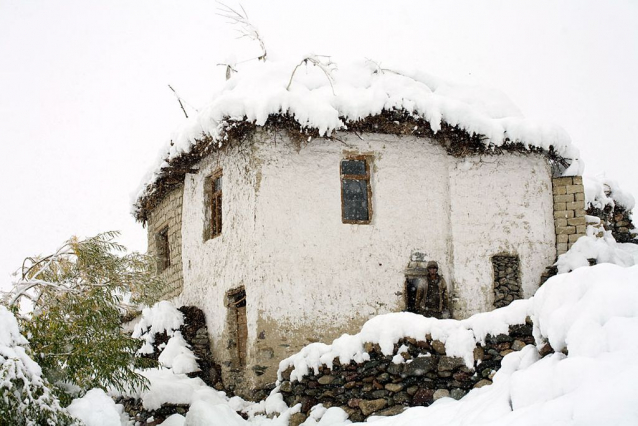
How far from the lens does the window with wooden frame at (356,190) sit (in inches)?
429

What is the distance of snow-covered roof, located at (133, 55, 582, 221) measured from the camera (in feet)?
33.2

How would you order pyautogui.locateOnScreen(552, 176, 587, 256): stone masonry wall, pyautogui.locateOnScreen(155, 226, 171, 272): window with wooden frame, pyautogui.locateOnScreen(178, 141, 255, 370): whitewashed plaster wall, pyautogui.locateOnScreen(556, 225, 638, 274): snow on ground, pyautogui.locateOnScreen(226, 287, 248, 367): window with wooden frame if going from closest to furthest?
pyautogui.locateOnScreen(178, 141, 255, 370): whitewashed plaster wall < pyautogui.locateOnScreen(226, 287, 248, 367): window with wooden frame < pyautogui.locateOnScreen(556, 225, 638, 274): snow on ground < pyautogui.locateOnScreen(552, 176, 587, 256): stone masonry wall < pyautogui.locateOnScreen(155, 226, 171, 272): window with wooden frame

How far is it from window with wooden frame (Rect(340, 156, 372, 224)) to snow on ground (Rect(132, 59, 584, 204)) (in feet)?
2.29

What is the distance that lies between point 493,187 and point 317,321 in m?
3.73

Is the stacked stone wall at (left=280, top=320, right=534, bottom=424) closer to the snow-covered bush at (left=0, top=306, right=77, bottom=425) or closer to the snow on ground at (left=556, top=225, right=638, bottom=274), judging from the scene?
the snow-covered bush at (left=0, top=306, right=77, bottom=425)

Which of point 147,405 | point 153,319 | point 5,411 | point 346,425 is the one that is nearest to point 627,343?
point 346,425

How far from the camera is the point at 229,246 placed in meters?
10.8

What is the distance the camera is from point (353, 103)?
406 inches

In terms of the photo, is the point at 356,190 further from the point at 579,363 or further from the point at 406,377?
the point at 579,363

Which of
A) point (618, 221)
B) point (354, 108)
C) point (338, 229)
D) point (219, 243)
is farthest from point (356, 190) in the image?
point (618, 221)

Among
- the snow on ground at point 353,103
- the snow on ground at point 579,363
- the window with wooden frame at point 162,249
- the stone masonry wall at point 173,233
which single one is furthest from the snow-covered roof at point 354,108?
the snow on ground at point 579,363

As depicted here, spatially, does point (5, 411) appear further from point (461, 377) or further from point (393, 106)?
point (393, 106)

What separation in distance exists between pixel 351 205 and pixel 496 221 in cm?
242

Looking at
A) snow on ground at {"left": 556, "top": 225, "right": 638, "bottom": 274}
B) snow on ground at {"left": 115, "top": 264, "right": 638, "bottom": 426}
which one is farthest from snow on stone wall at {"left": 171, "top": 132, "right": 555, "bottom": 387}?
snow on ground at {"left": 115, "top": 264, "right": 638, "bottom": 426}
